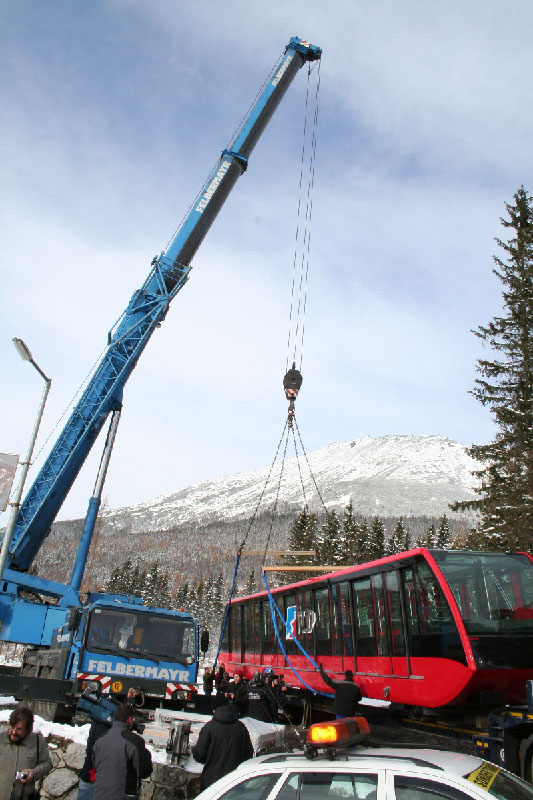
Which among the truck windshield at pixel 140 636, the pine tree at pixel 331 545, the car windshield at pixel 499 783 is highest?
the pine tree at pixel 331 545

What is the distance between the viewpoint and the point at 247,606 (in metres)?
20.5

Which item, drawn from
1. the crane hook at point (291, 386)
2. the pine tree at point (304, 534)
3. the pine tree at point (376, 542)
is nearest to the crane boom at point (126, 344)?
the crane hook at point (291, 386)

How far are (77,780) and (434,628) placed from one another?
18.5 ft

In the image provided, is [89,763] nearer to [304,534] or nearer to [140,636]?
[140,636]

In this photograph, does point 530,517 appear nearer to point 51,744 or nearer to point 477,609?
point 477,609

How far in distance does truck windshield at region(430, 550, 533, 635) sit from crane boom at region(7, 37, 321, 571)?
10.5m

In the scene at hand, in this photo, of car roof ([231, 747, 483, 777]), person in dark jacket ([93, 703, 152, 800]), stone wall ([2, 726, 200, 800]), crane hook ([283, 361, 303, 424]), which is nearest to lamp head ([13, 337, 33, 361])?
crane hook ([283, 361, 303, 424])

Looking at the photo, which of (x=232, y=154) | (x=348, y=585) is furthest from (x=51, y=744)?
(x=232, y=154)

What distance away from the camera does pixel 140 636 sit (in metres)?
12.6

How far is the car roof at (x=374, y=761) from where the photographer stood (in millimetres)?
3766

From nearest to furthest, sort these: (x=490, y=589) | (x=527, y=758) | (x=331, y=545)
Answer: (x=527, y=758), (x=490, y=589), (x=331, y=545)

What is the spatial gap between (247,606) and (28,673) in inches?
314

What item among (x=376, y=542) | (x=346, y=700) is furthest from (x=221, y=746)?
(x=376, y=542)

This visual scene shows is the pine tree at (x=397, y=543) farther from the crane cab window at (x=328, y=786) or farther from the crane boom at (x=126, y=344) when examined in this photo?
the crane cab window at (x=328, y=786)
